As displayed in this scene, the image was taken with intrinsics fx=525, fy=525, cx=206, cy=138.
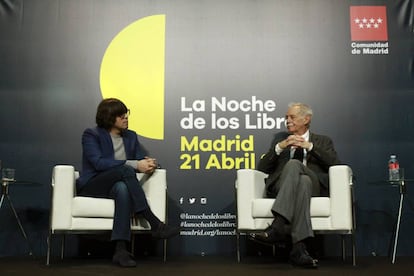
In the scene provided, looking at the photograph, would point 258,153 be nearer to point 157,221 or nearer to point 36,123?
point 157,221

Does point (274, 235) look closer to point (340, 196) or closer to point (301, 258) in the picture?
point (301, 258)

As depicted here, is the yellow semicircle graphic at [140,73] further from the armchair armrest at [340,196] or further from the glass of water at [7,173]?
the armchair armrest at [340,196]

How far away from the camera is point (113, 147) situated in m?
3.89

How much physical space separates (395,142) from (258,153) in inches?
45.8

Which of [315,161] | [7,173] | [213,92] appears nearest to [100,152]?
[7,173]

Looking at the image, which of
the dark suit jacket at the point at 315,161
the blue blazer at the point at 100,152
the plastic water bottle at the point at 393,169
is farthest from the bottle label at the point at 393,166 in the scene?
the blue blazer at the point at 100,152

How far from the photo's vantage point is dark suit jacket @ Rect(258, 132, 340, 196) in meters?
3.76

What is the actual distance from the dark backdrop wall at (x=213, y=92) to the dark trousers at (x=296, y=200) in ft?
3.33

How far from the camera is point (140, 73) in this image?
4484 mm

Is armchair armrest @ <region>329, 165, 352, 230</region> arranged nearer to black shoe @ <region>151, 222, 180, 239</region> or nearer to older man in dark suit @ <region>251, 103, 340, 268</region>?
older man in dark suit @ <region>251, 103, 340, 268</region>

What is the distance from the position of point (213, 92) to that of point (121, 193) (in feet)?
4.76

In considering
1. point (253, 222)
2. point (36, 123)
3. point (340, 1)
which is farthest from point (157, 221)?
point (340, 1)

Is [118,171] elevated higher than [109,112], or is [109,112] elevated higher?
[109,112]

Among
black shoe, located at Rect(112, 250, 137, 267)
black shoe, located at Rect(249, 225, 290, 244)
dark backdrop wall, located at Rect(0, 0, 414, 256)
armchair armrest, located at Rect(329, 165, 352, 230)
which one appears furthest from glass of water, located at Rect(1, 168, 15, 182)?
armchair armrest, located at Rect(329, 165, 352, 230)
